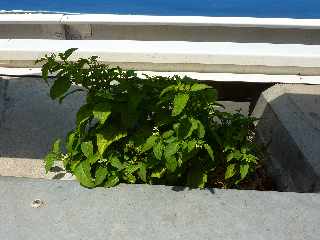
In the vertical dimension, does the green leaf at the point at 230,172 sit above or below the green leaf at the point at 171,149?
below

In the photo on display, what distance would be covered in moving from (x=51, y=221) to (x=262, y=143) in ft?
5.62

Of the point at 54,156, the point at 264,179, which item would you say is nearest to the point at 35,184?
the point at 54,156

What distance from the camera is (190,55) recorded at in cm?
375

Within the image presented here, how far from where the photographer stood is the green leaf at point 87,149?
2.52 meters

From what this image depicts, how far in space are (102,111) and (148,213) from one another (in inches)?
24.7

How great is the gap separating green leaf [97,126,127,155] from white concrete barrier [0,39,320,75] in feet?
4.56

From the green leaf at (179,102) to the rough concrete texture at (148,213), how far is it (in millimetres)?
621

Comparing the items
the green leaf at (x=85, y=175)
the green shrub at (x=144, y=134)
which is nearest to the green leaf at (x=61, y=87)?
the green shrub at (x=144, y=134)

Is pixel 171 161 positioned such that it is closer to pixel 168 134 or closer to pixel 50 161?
pixel 168 134

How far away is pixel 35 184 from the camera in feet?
8.43

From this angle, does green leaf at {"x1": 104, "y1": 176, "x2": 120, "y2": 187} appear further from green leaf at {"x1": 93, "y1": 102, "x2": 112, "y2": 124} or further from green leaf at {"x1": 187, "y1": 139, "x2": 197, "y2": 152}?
green leaf at {"x1": 187, "y1": 139, "x2": 197, "y2": 152}

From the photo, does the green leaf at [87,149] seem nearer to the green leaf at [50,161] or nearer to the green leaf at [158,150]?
the green leaf at [50,161]

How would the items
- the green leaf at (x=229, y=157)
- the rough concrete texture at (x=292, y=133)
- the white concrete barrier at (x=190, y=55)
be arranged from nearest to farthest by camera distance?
the green leaf at (x=229, y=157) → the rough concrete texture at (x=292, y=133) → the white concrete barrier at (x=190, y=55)

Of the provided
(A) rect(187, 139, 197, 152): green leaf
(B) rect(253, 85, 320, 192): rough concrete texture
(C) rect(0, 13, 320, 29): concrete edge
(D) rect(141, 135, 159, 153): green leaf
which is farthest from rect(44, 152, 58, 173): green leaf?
(C) rect(0, 13, 320, 29): concrete edge
